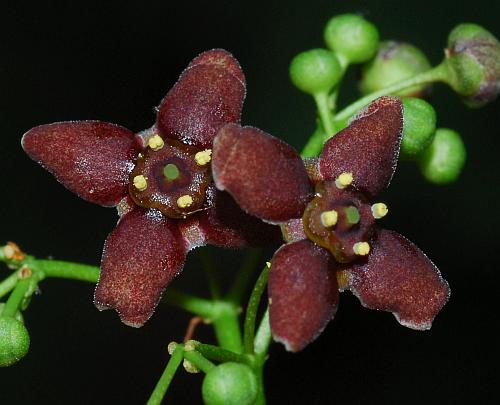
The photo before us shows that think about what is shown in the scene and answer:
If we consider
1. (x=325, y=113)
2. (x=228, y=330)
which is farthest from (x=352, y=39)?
(x=228, y=330)

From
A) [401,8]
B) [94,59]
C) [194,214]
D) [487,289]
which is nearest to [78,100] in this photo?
[94,59]

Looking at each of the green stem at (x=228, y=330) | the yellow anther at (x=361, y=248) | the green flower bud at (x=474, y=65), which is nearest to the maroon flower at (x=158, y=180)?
the yellow anther at (x=361, y=248)

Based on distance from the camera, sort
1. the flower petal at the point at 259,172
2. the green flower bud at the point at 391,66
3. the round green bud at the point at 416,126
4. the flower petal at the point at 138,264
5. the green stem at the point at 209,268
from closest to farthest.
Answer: the flower petal at the point at 259,172, the flower petal at the point at 138,264, the round green bud at the point at 416,126, the green stem at the point at 209,268, the green flower bud at the point at 391,66

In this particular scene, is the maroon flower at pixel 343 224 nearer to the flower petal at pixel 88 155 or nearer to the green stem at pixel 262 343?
the green stem at pixel 262 343

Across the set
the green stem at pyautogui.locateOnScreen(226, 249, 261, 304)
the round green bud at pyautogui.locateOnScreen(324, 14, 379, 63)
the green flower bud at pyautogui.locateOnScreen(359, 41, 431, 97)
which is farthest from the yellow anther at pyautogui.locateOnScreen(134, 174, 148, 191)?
the green flower bud at pyautogui.locateOnScreen(359, 41, 431, 97)

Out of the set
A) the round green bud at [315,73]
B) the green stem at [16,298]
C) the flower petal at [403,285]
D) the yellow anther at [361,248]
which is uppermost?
the round green bud at [315,73]

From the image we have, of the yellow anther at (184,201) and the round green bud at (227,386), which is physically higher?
the yellow anther at (184,201)

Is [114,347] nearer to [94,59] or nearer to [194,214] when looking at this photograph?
[94,59]

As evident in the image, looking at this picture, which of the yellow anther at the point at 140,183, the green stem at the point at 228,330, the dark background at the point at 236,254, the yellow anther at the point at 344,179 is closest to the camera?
the yellow anther at the point at 344,179
